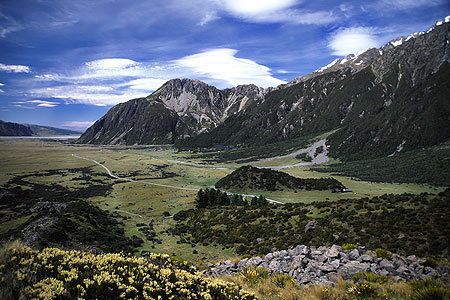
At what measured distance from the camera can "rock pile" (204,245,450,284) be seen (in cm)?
1143

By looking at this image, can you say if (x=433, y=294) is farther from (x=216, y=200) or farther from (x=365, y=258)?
(x=216, y=200)

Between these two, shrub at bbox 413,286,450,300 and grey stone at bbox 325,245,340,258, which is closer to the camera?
shrub at bbox 413,286,450,300

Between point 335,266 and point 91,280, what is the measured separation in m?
11.8

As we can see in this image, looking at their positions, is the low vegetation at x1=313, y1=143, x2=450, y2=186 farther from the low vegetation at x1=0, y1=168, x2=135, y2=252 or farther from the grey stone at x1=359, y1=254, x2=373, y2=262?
the grey stone at x1=359, y1=254, x2=373, y2=262

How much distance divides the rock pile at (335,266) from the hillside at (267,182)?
66.7m

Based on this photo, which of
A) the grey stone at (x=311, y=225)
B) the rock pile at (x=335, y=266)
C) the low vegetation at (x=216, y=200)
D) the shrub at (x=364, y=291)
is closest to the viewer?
the shrub at (x=364, y=291)

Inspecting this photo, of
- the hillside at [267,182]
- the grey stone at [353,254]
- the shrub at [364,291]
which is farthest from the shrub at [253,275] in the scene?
the hillside at [267,182]

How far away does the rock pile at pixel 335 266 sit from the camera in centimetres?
1143

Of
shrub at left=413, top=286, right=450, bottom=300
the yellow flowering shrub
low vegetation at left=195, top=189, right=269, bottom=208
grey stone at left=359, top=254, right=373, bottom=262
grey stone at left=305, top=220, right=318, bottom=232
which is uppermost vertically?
the yellow flowering shrub

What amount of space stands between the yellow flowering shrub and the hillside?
73501 mm

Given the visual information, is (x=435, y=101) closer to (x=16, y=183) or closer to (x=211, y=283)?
(x=211, y=283)

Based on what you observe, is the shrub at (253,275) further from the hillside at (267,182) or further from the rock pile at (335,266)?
the hillside at (267,182)

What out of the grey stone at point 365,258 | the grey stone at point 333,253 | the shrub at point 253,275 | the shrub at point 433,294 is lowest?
the shrub at point 253,275

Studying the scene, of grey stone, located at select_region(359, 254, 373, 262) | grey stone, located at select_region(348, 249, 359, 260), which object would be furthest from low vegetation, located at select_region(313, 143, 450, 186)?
grey stone, located at select_region(359, 254, 373, 262)
